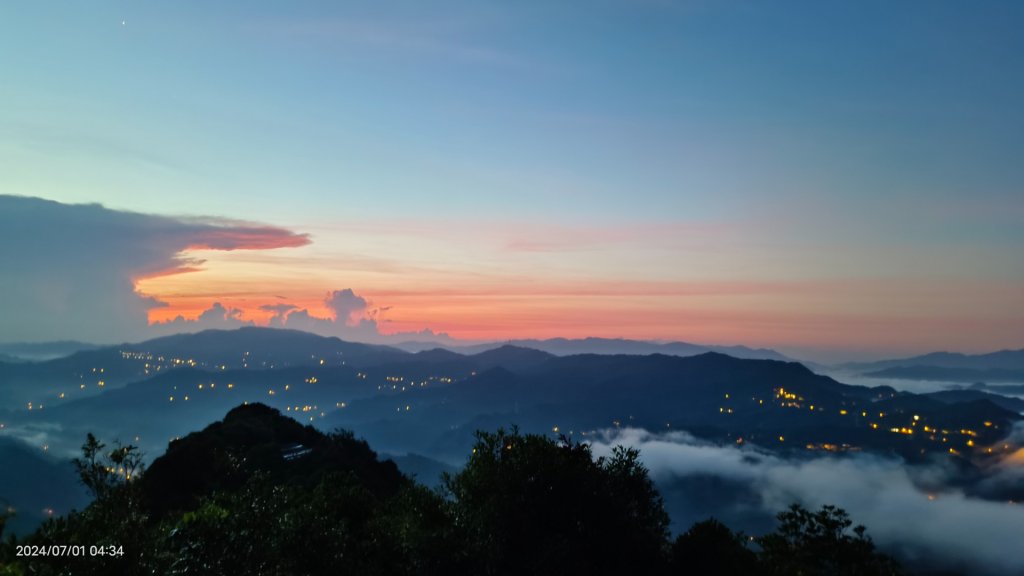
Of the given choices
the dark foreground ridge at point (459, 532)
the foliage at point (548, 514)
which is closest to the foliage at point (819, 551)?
the dark foreground ridge at point (459, 532)

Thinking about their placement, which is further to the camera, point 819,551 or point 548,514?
point 819,551

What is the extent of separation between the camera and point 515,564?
26781mm

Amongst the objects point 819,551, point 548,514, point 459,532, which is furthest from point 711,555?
point 459,532

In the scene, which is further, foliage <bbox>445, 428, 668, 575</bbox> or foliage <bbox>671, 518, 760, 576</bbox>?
foliage <bbox>671, 518, 760, 576</bbox>

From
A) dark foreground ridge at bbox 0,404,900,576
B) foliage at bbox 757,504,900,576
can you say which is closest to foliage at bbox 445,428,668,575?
dark foreground ridge at bbox 0,404,900,576

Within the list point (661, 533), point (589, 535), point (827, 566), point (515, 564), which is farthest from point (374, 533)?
point (827, 566)

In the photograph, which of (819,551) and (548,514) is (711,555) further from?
(548,514)

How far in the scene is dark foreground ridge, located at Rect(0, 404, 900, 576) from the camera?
19891mm

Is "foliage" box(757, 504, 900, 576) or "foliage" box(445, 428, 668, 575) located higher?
"foliage" box(445, 428, 668, 575)

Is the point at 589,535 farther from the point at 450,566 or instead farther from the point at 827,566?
the point at 827,566

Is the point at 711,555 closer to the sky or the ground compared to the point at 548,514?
closer to the ground

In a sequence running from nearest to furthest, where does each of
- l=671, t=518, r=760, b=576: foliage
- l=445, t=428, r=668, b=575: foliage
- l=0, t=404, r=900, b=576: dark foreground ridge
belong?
1. l=0, t=404, r=900, b=576: dark foreground ridge
2. l=445, t=428, r=668, b=575: foliage
3. l=671, t=518, r=760, b=576: foliage

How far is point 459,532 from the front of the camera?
2794cm

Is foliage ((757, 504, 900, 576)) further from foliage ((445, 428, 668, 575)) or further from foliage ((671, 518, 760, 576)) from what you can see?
foliage ((445, 428, 668, 575))
